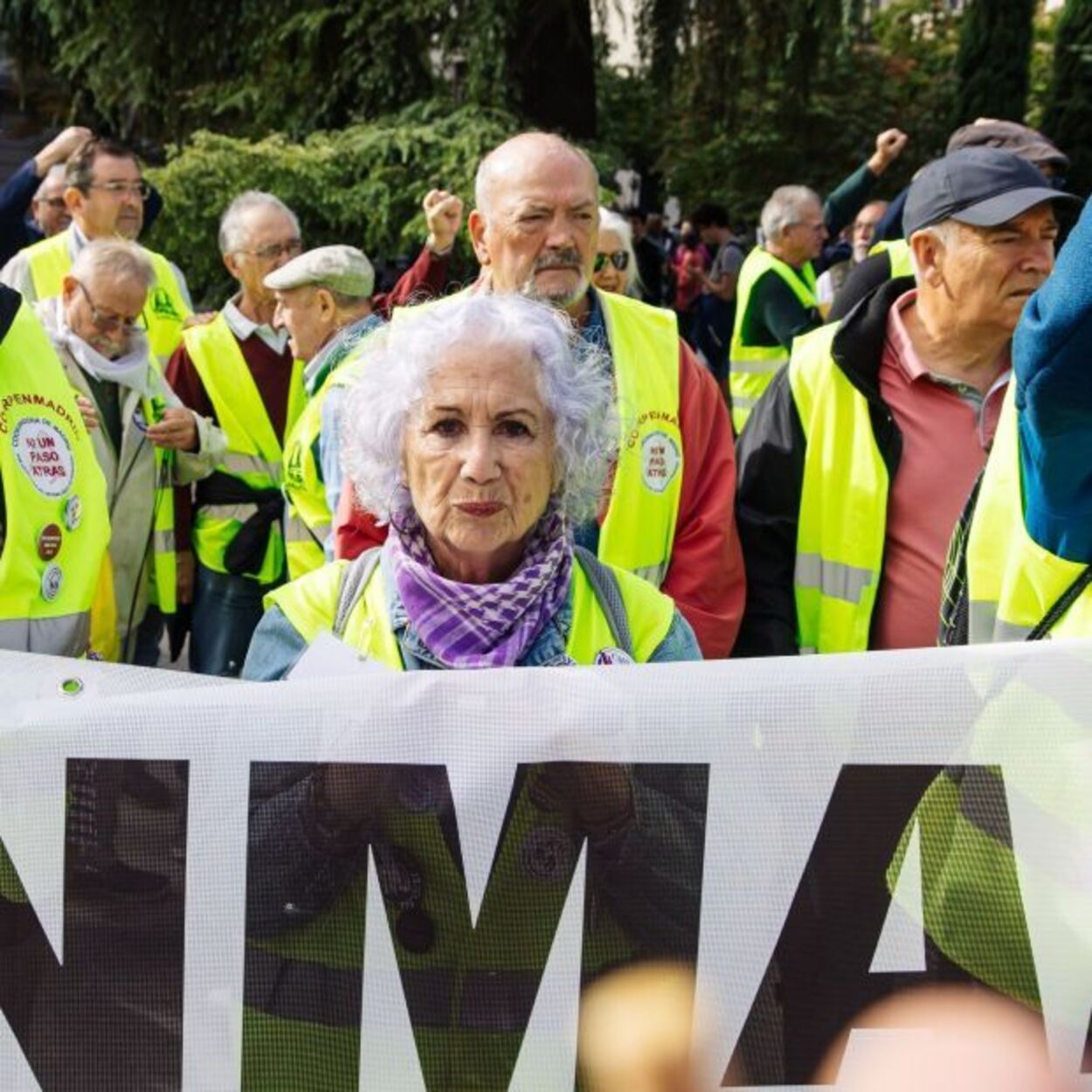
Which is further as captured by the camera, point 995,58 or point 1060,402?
point 995,58

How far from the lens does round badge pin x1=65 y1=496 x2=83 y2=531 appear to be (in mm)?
3930

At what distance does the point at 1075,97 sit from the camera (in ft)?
74.0

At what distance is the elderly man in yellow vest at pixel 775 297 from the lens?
9117 mm

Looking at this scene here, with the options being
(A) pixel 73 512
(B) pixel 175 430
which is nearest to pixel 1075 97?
(B) pixel 175 430

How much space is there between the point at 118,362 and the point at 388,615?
303 cm

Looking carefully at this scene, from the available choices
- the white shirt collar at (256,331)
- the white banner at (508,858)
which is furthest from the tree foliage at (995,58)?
the white banner at (508,858)

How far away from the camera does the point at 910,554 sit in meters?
3.88

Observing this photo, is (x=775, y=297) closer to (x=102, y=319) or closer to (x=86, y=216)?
(x=86, y=216)

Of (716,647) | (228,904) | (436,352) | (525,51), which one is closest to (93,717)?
(228,904)

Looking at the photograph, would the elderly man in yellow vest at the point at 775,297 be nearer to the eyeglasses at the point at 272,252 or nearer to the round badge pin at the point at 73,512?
the eyeglasses at the point at 272,252

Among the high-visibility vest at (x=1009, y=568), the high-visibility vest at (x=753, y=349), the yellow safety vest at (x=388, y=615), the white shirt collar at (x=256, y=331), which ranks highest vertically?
the high-visibility vest at (x=1009, y=568)

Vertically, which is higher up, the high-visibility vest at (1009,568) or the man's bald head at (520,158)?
the man's bald head at (520,158)

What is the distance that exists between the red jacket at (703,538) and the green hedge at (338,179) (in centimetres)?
901

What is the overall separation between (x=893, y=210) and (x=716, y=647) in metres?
4.44
